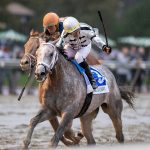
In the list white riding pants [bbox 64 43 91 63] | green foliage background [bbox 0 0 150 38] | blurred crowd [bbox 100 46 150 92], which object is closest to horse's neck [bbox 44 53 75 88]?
white riding pants [bbox 64 43 91 63]

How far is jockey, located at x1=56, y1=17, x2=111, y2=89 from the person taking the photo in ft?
42.0

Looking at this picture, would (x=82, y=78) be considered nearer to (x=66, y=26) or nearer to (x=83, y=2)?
(x=66, y=26)

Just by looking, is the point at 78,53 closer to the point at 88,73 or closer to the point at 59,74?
the point at 88,73

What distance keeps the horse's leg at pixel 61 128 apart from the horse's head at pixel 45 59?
73 centimetres

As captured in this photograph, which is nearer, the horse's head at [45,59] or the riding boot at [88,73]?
the horse's head at [45,59]

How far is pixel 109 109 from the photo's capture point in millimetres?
14141

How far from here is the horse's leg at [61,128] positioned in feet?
38.8

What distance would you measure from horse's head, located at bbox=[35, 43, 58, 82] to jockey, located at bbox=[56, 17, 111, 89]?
0.41 meters

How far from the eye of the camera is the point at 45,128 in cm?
1683

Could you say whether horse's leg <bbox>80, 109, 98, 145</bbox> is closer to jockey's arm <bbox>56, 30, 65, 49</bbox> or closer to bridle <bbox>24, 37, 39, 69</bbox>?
bridle <bbox>24, 37, 39, 69</bbox>

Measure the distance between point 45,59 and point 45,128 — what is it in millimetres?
5194

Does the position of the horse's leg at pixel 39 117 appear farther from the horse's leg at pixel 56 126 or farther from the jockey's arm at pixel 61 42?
the jockey's arm at pixel 61 42

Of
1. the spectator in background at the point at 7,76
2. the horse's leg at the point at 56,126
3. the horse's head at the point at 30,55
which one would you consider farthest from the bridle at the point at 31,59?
the spectator in background at the point at 7,76

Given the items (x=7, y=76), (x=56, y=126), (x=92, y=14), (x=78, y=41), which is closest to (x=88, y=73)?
(x=78, y=41)
